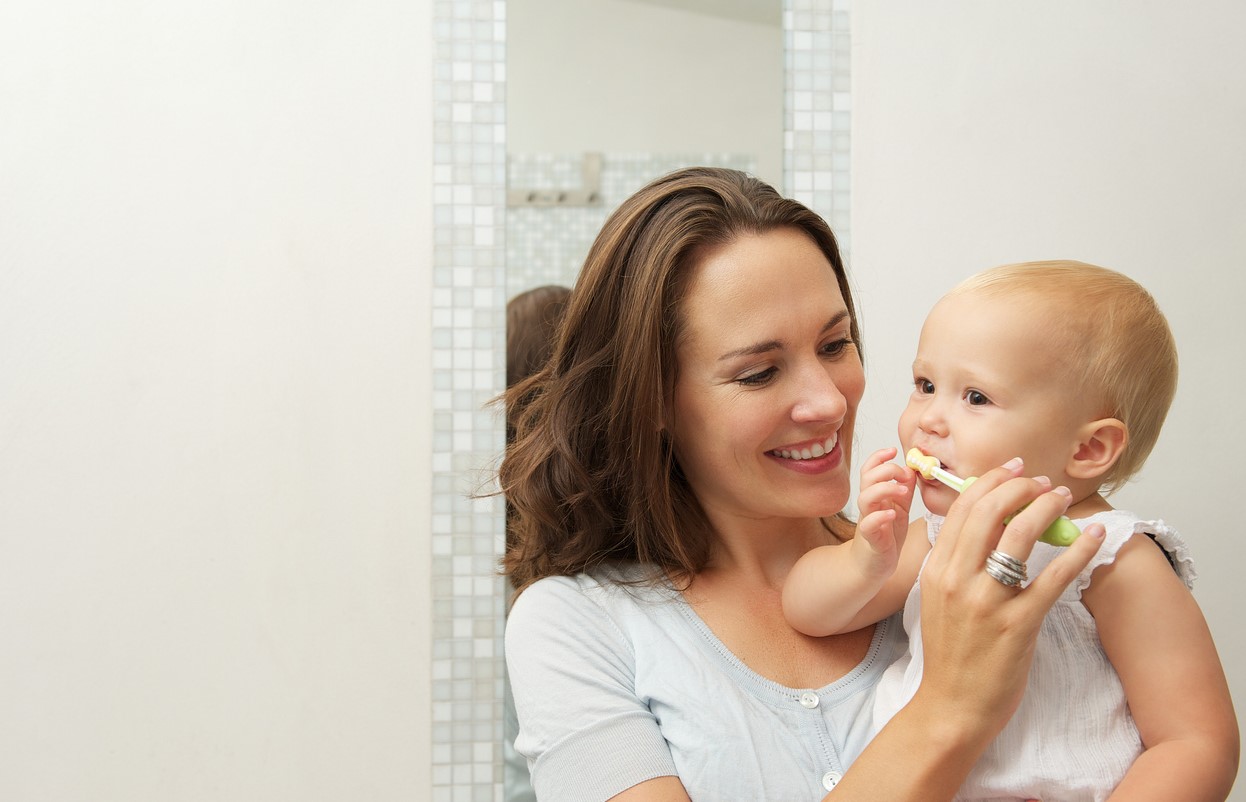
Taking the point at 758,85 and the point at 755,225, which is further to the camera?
the point at 758,85

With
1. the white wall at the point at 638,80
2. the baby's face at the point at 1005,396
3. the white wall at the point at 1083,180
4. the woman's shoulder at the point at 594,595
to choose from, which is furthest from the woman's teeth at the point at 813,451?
the white wall at the point at 638,80

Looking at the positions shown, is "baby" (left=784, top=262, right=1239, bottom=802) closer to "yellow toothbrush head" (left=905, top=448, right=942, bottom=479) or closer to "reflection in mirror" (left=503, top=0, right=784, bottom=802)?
"yellow toothbrush head" (left=905, top=448, right=942, bottom=479)

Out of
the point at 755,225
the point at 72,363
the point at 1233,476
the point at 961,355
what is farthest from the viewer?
the point at 1233,476

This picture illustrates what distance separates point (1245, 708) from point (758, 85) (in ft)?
4.84

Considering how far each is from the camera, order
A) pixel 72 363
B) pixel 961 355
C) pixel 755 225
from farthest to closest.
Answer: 1. pixel 72 363
2. pixel 755 225
3. pixel 961 355

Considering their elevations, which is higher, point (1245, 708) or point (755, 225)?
point (755, 225)

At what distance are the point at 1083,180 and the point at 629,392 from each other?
1213mm

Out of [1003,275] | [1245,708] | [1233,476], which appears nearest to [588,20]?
[1003,275]

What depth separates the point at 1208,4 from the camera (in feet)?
6.45

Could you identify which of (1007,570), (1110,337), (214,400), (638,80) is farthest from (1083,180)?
(214,400)

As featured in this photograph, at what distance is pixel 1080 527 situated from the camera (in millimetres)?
1061

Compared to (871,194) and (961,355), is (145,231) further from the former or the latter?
(961,355)

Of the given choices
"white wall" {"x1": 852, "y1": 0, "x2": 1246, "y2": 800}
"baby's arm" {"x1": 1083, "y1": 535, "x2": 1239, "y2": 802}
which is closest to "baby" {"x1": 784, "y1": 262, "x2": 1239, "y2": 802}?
"baby's arm" {"x1": 1083, "y1": 535, "x2": 1239, "y2": 802}

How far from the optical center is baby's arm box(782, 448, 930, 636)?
3.44 ft
